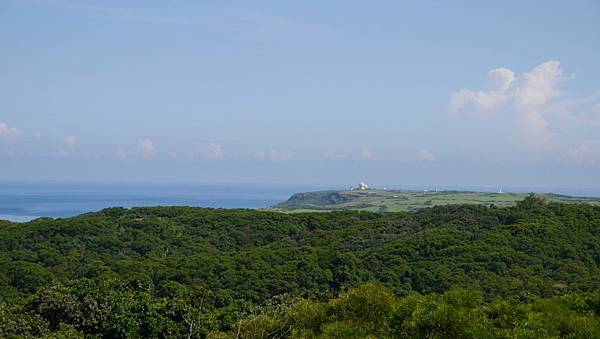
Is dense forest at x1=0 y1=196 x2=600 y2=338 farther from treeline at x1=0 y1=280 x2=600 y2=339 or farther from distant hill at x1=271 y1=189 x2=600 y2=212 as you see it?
distant hill at x1=271 y1=189 x2=600 y2=212

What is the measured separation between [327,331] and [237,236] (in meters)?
56.8

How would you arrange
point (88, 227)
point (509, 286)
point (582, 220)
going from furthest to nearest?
point (88, 227), point (582, 220), point (509, 286)

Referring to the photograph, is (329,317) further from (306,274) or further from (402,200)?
(402,200)

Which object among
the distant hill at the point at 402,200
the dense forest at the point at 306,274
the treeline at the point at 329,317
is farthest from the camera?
the distant hill at the point at 402,200

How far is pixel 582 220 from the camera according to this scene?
5881 cm

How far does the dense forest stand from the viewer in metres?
17.4

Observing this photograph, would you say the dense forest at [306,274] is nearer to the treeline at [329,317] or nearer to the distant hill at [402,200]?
the treeline at [329,317]

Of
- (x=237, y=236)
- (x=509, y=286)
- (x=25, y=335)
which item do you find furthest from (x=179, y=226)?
(x=25, y=335)

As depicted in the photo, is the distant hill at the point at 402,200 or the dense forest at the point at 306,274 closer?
the dense forest at the point at 306,274

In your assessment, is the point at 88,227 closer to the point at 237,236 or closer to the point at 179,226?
the point at 179,226

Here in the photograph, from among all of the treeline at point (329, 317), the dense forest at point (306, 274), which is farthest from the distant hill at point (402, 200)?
the treeline at point (329, 317)

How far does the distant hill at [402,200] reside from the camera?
4857 inches

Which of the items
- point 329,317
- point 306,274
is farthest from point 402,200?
point 329,317

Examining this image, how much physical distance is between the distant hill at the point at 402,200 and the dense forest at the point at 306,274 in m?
41.2
